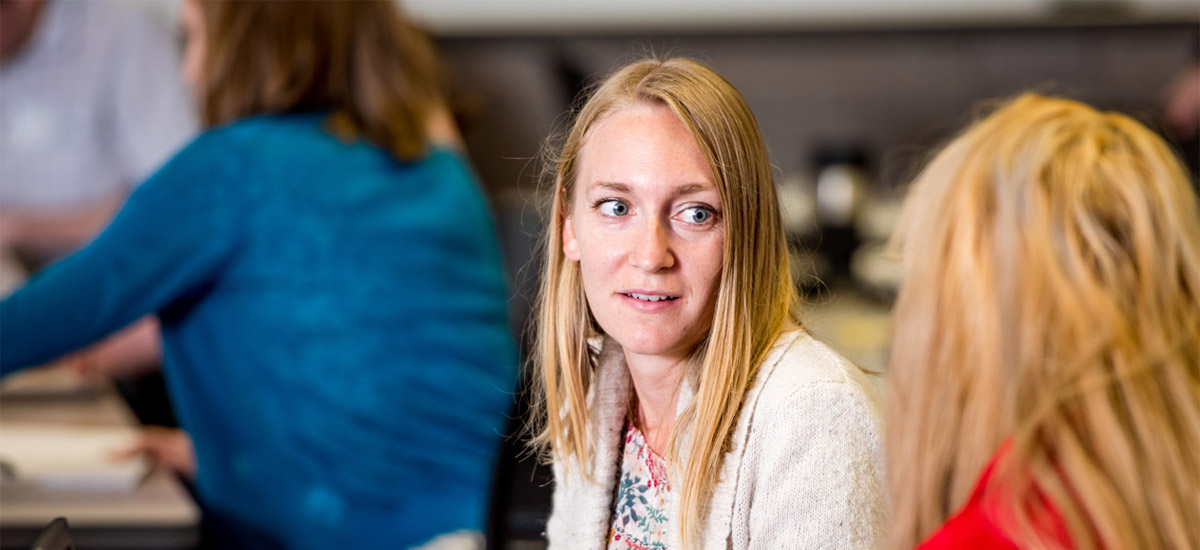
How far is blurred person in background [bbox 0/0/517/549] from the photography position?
1454 millimetres

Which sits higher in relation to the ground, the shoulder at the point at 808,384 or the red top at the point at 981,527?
the shoulder at the point at 808,384

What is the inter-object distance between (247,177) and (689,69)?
95 cm

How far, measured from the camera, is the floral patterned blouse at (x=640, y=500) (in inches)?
30.3

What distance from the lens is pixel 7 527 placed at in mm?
1222

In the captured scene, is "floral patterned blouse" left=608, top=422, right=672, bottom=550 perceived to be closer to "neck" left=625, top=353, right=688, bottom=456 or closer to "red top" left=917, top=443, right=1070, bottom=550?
"neck" left=625, top=353, right=688, bottom=456

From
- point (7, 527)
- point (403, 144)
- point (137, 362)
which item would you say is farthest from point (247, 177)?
point (137, 362)

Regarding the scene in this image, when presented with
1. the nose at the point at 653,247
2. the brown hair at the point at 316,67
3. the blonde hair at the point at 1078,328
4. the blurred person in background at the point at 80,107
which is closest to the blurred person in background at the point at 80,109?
the blurred person in background at the point at 80,107

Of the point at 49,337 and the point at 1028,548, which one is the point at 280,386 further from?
the point at 1028,548

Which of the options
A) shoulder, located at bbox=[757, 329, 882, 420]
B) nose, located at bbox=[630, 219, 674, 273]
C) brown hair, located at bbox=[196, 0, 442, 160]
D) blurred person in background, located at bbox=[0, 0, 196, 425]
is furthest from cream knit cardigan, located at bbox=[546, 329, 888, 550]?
blurred person in background, located at bbox=[0, 0, 196, 425]

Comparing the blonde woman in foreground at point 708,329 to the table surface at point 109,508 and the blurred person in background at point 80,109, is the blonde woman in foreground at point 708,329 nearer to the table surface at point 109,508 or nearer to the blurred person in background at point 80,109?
the table surface at point 109,508

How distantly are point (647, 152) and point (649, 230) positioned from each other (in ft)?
0.16

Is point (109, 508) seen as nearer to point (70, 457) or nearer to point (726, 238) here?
point (70, 457)

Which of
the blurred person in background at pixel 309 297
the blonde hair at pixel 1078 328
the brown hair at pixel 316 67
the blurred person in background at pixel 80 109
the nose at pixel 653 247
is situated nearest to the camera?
the blonde hair at pixel 1078 328

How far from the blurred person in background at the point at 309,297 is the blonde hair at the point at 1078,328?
904mm
